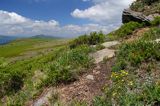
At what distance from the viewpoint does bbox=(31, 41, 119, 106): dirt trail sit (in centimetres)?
1141

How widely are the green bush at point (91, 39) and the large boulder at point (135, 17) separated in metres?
3.12

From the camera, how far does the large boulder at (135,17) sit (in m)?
20.7

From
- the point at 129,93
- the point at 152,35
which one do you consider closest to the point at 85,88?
the point at 129,93

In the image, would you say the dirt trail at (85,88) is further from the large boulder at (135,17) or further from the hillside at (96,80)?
the large boulder at (135,17)

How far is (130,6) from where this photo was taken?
2528 centimetres

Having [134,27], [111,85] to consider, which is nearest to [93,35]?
[134,27]

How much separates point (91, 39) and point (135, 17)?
4.51 metres

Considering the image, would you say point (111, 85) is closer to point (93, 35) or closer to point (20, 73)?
point (20, 73)

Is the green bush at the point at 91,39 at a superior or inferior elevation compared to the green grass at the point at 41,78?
superior

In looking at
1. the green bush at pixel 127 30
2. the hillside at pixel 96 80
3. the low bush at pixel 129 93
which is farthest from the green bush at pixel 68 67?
the green bush at pixel 127 30

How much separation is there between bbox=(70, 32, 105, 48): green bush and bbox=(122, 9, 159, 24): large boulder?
123 inches

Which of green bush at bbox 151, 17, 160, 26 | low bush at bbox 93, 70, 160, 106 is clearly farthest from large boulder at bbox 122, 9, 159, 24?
low bush at bbox 93, 70, 160, 106

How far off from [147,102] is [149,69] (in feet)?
8.58

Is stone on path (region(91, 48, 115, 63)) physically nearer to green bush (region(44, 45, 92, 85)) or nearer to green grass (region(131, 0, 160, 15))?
green bush (region(44, 45, 92, 85))
